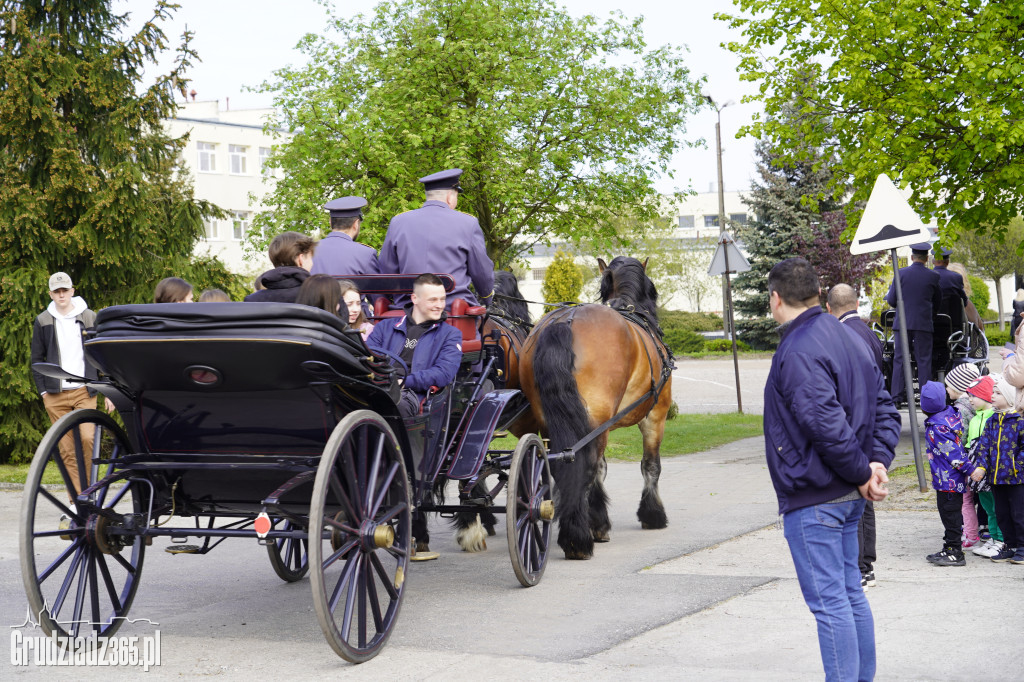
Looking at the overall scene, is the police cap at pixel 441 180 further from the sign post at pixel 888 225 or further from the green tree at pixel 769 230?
the green tree at pixel 769 230

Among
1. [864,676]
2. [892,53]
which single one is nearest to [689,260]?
[892,53]

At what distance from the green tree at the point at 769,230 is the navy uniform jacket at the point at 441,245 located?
33047 mm

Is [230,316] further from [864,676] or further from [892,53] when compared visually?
[892,53]

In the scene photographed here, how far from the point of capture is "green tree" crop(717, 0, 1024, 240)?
486 inches

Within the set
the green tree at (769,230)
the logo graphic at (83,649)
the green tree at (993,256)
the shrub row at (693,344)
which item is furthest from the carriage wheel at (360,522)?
the green tree at (993,256)

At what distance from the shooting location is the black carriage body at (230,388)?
479cm

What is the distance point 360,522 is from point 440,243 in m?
2.41

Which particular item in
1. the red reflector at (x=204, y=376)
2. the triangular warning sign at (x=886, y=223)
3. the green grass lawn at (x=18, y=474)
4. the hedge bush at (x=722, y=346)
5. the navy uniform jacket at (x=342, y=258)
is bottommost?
the hedge bush at (x=722, y=346)

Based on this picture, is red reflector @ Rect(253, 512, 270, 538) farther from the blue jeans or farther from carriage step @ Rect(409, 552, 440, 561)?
carriage step @ Rect(409, 552, 440, 561)

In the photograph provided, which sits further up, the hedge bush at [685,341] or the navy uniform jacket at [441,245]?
the navy uniform jacket at [441,245]

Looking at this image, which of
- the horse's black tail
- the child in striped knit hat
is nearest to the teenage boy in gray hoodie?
the horse's black tail

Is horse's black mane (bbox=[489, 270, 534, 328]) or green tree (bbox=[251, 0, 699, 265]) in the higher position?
green tree (bbox=[251, 0, 699, 265])

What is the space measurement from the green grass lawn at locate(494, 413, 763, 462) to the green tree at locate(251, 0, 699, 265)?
485 cm

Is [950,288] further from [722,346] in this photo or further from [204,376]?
[722,346]
